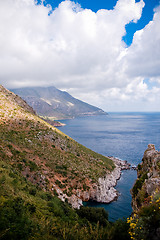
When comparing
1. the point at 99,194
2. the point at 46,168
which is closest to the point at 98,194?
the point at 99,194

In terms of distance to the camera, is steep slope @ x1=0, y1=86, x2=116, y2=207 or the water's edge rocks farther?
the water's edge rocks

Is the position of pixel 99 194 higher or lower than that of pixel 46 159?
lower

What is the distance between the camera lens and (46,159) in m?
38.2

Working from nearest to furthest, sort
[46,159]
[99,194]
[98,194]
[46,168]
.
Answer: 1. [46,168]
2. [46,159]
3. [98,194]
4. [99,194]

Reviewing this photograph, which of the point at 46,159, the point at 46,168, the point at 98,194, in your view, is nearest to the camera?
the point at 46,168

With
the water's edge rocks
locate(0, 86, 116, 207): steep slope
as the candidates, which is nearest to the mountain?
locate(0, 86, 116, 207): steep slope

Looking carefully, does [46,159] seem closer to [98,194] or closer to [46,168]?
[46,168]

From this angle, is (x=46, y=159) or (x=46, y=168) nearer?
(x=46, y=168)

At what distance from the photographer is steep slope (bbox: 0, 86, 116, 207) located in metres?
30.9

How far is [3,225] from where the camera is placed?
8.12 m

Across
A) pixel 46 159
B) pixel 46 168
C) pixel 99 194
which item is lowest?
pixel 99 194

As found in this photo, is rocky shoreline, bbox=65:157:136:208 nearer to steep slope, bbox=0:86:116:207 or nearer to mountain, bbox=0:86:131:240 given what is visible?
steep slope, bbox=0:86:116:207

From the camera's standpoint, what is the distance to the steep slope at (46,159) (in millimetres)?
30859

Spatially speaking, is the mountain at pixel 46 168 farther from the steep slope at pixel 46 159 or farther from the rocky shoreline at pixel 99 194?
the rocky shoreline at pixel 99 194
